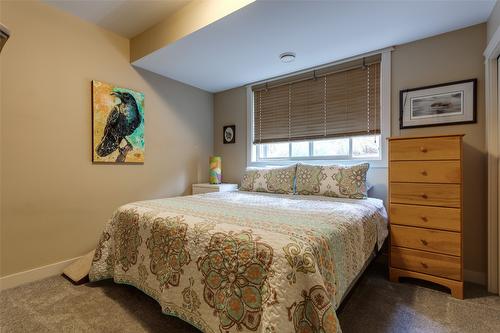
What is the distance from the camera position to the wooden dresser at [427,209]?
1792 mm

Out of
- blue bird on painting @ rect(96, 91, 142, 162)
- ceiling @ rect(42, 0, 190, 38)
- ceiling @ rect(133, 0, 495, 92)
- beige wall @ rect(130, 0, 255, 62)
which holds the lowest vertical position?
blue bird on painting @ rect(96, 91, 142, 162)

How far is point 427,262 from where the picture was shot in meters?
1.89

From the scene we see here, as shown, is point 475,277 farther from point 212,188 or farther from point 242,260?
point 212,188

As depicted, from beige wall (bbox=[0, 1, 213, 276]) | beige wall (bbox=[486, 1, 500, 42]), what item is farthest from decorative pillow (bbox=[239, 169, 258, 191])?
beige wall (bbox=[486, 1, 500, 42])

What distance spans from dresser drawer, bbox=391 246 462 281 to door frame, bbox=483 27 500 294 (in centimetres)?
38

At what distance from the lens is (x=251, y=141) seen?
3576mm

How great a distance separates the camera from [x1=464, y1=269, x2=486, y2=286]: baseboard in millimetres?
2014

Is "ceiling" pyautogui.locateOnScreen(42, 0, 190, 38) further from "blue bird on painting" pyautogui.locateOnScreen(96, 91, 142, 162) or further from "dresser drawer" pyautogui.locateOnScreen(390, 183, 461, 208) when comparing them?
"dresser drawer" pyautogui.locateOnScreen(390, 183, 461, 208)

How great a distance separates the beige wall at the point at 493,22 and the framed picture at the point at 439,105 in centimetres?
37

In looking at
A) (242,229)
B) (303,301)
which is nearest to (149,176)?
(242,229)

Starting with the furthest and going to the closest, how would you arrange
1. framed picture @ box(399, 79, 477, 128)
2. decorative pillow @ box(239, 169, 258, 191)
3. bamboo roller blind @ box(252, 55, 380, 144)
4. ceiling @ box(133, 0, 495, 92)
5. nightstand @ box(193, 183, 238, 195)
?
nightstand @ box(193, 183, 238, 195) → decorative pillow @ box(239, 169, 258, 191) → bamboo roller blind @ box(252, 55, 380, 144) → framed picture @ box(399, 79, 477, 128) → ceiling @ box(133, 0, 495, 92)

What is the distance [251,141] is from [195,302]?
2.56 m

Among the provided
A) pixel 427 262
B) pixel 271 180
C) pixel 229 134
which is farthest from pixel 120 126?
pixel 427 262

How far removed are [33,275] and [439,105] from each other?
156 inches
